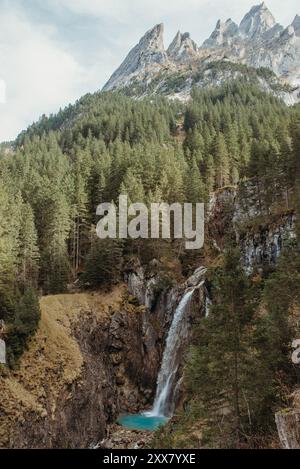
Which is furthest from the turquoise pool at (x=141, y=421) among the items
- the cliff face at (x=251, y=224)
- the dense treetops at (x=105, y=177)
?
the cliff face at (x=251, y=224)

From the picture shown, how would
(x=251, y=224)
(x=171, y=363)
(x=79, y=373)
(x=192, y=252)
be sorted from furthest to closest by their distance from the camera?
(x=192, y=252) < (x=251, y=224) < (x=171, y=363) < (x=79, y=373)

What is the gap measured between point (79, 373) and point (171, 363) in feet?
41.3

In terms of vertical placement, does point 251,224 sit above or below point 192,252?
above

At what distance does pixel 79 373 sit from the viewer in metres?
38.2

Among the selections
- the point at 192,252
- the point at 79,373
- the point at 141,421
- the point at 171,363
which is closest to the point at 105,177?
the point at 192,252

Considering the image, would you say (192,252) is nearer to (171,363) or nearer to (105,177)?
(171,363)

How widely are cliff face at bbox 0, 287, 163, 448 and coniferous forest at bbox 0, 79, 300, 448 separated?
102 inches

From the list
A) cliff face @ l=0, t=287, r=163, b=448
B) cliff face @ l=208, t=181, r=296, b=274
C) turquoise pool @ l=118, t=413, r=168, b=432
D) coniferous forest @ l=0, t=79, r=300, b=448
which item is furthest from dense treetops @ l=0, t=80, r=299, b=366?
turquoise pool @ l=118, t=413, r=168, b=432

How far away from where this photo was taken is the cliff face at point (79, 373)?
31016 mm

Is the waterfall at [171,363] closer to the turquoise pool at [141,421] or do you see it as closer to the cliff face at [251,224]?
the turquoise pool at [141,421]

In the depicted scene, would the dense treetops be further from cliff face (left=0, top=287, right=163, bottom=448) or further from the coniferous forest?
cliff face (left=0, top=287, right=163, bottom=448)

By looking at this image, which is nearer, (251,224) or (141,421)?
(141,421)

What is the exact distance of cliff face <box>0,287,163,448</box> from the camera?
31016 mm
